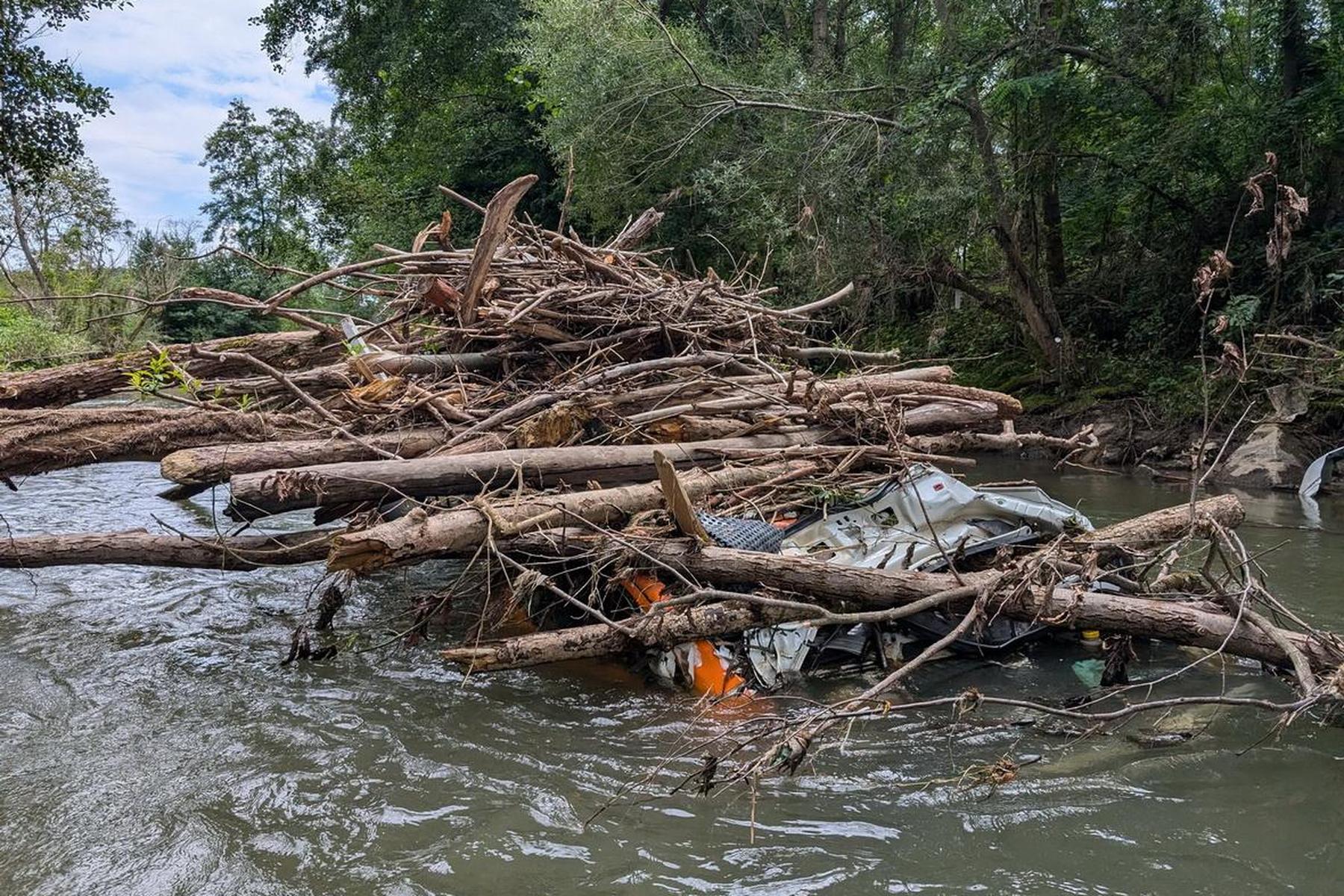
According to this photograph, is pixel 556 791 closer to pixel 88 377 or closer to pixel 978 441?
pixel 88 377

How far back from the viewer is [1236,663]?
4.58 meters

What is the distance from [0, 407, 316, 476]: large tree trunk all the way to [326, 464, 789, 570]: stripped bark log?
132 centimetres

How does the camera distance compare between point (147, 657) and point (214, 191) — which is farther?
point (214, 191)

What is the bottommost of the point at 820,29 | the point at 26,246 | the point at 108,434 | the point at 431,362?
the point at 108,434

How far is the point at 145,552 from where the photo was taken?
14.2 ft

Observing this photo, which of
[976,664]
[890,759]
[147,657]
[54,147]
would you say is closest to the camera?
[890,759]

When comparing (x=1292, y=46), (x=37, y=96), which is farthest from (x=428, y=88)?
(x=1292, y=46)

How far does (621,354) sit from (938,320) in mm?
11614

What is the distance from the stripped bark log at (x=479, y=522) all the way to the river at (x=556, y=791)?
33.1 inches

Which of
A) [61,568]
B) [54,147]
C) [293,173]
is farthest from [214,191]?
[61,568]

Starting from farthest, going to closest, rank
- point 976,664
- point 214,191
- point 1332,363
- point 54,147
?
1. point 214,191
2. point 54,147
3. point 1332,363
4. point 976,664

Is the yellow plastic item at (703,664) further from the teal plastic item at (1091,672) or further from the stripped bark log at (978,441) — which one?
the stripped bark log at (978,441)

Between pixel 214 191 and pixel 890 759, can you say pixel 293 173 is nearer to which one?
pixel 214 191

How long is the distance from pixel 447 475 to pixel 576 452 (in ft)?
2.28
